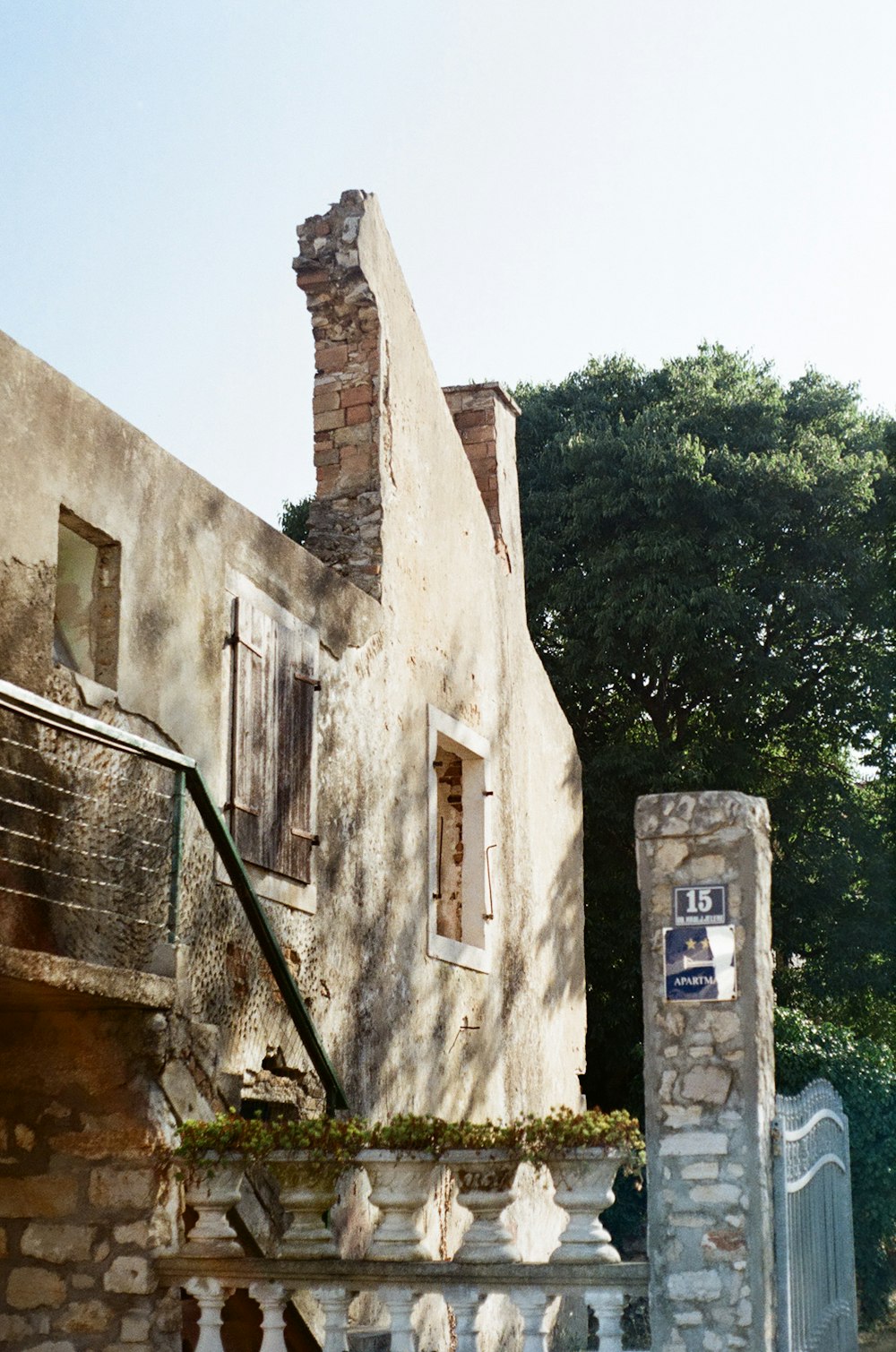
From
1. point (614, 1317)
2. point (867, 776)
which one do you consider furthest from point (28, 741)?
point (867, 776)

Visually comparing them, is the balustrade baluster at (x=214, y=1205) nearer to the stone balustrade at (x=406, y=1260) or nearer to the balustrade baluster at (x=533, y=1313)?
the stone balustrade at (x=406, y=1260)

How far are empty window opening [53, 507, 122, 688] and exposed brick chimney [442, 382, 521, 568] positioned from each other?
5.87 m

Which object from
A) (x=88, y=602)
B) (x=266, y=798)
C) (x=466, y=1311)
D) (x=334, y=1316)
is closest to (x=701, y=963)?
(x=466, y=1311)

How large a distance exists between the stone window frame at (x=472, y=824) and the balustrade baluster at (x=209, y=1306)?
4617mm

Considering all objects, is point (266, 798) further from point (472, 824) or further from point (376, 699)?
point (472, 824)

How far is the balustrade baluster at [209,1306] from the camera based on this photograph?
6.46 m

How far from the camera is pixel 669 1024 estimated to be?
6.54 metres

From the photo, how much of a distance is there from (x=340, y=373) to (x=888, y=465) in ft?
40.4

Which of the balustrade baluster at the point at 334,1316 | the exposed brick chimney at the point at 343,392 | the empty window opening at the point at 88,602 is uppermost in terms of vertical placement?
the exposed brick chimney at the point at 343,392

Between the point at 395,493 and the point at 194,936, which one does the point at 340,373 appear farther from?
the point at 194,936

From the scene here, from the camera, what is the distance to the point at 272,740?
8852mm

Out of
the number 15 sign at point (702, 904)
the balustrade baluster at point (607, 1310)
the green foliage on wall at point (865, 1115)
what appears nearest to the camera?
the balustrade baluster at point (607, 1310)

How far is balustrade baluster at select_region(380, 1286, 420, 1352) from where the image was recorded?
20.6 feet

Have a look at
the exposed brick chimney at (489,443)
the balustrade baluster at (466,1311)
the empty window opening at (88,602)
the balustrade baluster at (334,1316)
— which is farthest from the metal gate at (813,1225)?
the exposed brick chimney at (489,443)
